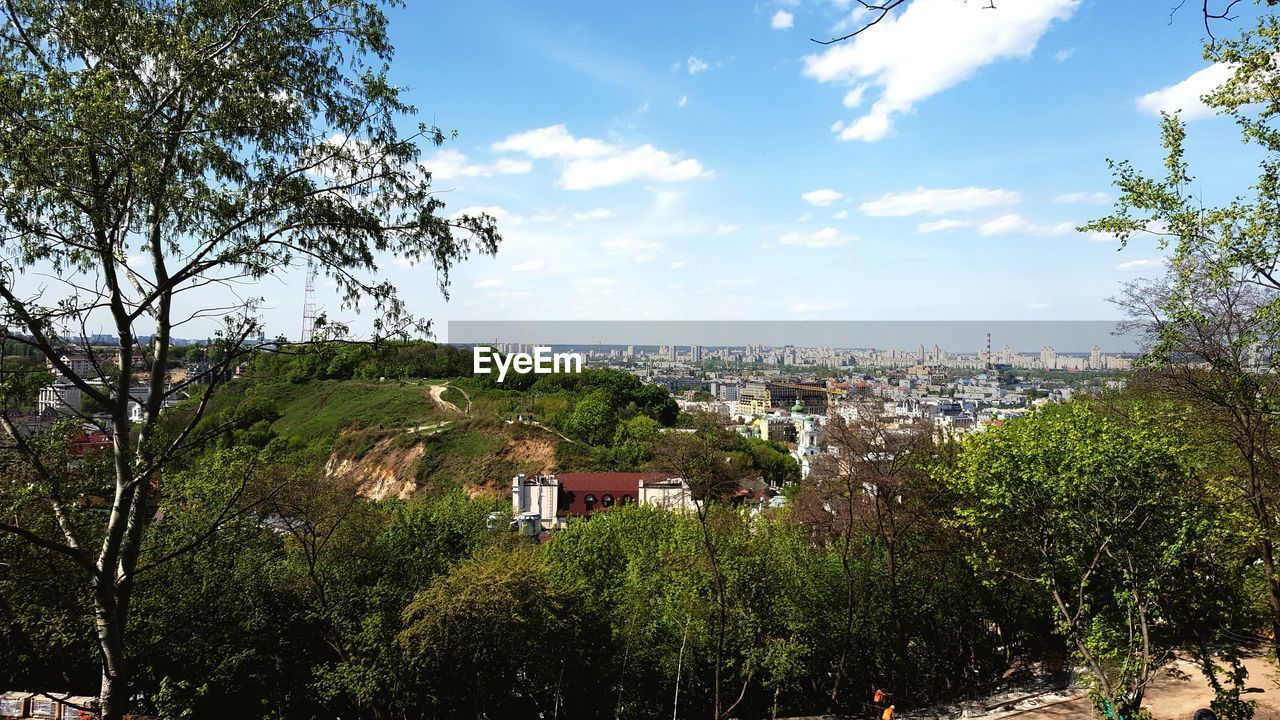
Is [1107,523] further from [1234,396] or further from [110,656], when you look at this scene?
[110,656]

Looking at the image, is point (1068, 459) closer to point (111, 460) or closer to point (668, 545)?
point (668, 545)

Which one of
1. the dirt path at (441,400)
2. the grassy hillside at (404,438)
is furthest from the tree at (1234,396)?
the dirt path at (441,400)

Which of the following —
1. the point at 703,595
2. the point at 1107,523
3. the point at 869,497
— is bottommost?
the point at 703,595

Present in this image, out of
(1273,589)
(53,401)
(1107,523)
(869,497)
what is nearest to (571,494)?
(869,497)

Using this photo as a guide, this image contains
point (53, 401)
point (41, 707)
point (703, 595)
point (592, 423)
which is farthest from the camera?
point (592, 423)

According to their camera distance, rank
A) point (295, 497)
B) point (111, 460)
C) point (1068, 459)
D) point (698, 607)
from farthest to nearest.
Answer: point (295, 497), point (698, 607), point (1068, 459), point (111, 460)

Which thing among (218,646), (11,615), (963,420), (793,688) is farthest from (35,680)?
(963,420)
